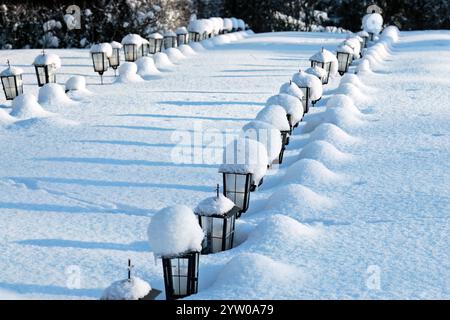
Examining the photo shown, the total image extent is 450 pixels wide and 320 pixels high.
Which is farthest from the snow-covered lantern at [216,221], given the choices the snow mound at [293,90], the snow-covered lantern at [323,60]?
the snow-covered lantern at [323,60]

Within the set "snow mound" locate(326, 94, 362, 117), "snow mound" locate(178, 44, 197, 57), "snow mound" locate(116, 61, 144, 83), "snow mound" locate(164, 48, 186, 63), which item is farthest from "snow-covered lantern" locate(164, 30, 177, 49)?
"snow mound" locate(326, 94, 362, 117)

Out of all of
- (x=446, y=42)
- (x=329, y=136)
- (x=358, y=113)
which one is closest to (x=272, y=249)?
(x=329, y=136)

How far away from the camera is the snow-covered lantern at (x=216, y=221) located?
6.35 m

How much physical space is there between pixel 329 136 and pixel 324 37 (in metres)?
20.2

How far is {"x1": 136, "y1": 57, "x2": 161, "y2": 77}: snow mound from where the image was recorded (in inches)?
726

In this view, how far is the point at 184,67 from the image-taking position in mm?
20172

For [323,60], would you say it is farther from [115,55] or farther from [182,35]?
[182,35]

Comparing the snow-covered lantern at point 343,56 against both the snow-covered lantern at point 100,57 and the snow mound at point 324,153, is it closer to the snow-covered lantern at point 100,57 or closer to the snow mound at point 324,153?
the snow-covered lantern at point 100,57

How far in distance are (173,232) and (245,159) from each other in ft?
8.11

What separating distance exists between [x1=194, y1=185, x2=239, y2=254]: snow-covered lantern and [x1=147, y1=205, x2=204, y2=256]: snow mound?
98 cm

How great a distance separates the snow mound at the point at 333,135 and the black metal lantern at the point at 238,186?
3157 mm

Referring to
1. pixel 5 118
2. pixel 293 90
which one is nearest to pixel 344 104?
pixel 293 90

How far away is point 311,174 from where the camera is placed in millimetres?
8539

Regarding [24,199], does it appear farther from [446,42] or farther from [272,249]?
[446,42]
